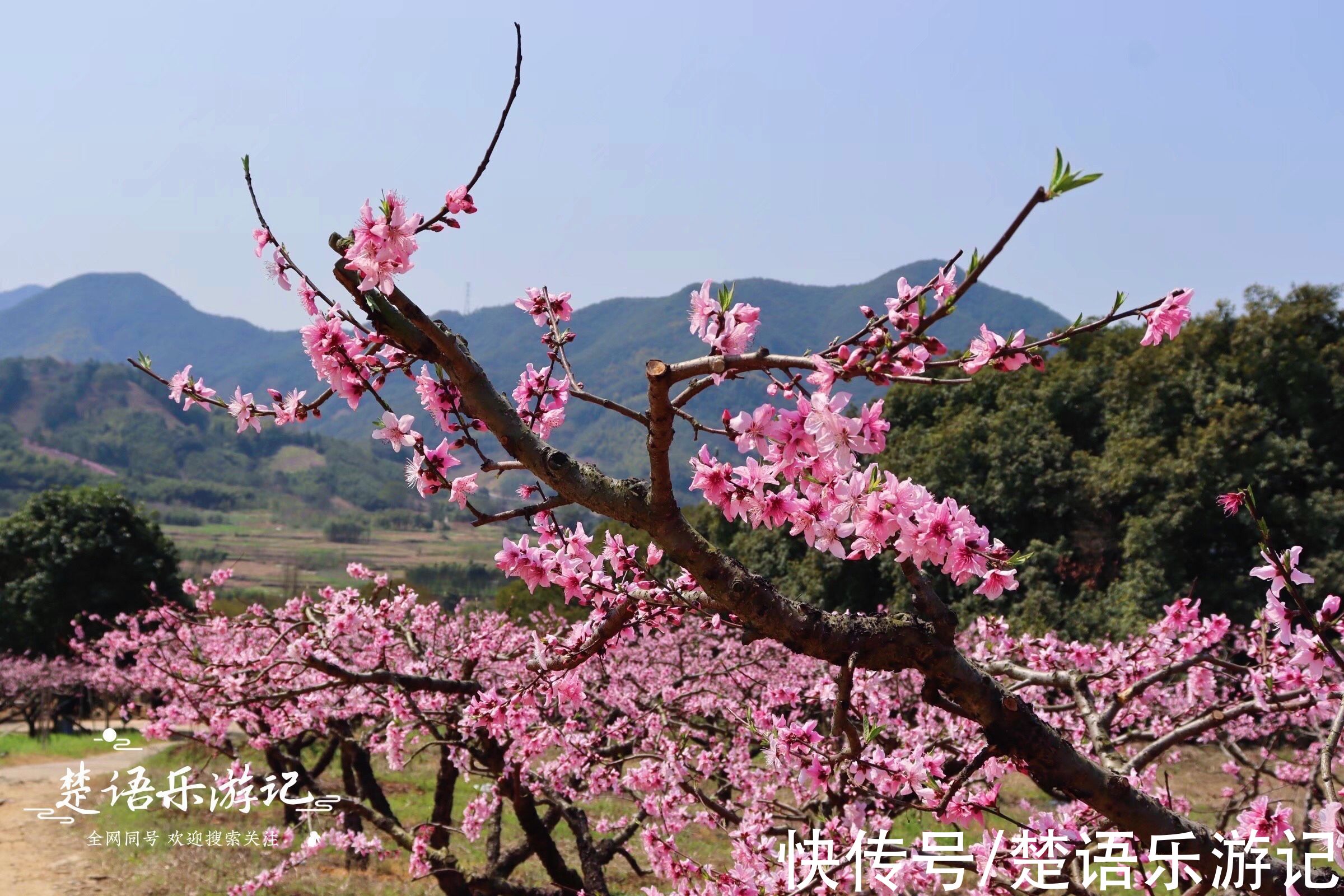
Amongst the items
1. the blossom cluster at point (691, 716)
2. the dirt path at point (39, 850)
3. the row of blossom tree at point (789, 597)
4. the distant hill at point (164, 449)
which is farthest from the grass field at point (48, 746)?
the distant hill at point (164, 449)

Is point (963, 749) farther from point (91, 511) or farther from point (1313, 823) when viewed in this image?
point (91, 511)

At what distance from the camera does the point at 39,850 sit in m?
9.43

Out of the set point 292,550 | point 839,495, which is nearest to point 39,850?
point 839,495

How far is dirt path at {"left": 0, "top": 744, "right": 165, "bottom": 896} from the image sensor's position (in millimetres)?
8145

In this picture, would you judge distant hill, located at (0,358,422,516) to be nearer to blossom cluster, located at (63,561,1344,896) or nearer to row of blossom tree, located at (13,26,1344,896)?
blossom cluster, located at (63,561,1344,896)

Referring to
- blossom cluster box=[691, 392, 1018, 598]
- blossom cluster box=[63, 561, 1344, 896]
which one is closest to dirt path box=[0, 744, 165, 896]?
blossom cluster box=[63, 561, 1344, 896]

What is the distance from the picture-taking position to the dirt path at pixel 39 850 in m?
8.15

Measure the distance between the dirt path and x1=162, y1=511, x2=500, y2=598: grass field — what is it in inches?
1456

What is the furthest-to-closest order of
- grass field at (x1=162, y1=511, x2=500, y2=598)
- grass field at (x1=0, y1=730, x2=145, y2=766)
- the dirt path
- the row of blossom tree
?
grass field at (x1=162, y1=511, x2=500, y2=598) < grass field at (x1=0, y1=730, x2=145, y2=766) < the dirt path < the row of blossom tree

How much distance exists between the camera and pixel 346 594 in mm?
5586

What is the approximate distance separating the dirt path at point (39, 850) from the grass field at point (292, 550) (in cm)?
3697

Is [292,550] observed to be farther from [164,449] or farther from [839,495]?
[839,495]

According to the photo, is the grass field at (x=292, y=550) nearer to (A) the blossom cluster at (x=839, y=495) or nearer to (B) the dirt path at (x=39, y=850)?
(B) the dirt path at (x=39, y=850)

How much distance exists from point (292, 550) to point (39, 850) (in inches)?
3719
